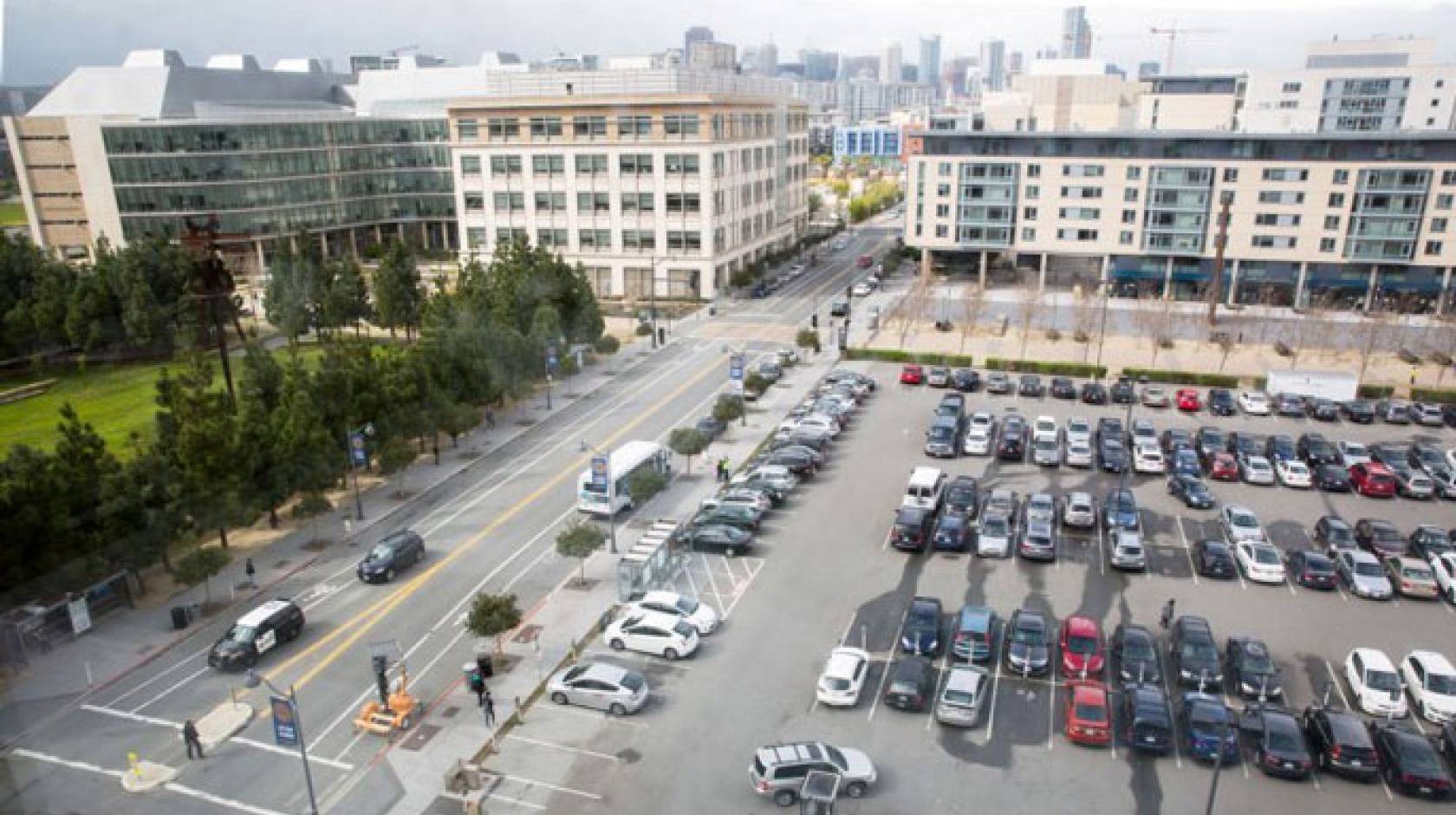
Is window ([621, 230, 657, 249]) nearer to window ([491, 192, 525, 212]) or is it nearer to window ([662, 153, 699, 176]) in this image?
window ([662, 153, 699, 176])

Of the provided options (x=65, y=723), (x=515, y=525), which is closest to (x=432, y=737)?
(x=65, y=723)

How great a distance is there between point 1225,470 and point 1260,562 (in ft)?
32.2

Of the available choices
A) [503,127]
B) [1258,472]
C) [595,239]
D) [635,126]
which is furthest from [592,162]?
[1258,472]

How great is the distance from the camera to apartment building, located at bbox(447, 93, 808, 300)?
78.2 m

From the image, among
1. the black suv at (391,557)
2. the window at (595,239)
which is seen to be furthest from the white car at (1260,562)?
the window at (595,239)

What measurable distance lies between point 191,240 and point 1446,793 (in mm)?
40868

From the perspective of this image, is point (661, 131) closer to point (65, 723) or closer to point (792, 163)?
point (792, 163)

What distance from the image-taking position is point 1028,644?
2597cm

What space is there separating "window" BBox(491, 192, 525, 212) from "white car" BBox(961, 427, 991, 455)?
51.4 metres

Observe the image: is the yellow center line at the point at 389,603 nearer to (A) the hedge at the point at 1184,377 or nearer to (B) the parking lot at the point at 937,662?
(B) the parking lot at the point at 937,662

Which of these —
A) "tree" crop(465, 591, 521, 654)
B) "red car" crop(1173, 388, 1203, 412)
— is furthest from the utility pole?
"tree" crop(465, 591, 521, 654)

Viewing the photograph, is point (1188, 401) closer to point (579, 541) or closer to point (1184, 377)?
point (1184, 377)

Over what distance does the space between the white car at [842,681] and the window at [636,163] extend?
60713mm

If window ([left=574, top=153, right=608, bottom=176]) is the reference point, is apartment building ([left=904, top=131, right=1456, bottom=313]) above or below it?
below
